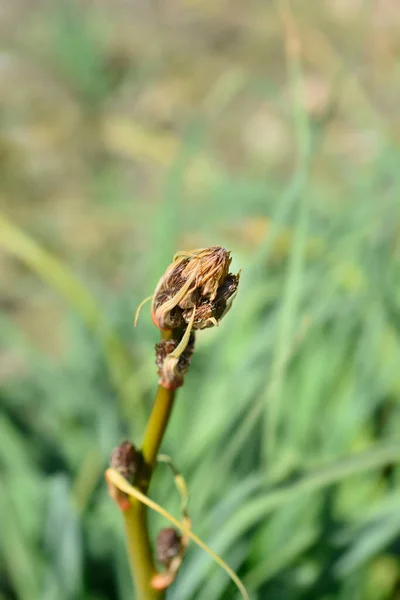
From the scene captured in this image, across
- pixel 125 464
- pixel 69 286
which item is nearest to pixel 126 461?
pixel 125 464

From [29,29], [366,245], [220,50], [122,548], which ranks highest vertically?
[29,29]

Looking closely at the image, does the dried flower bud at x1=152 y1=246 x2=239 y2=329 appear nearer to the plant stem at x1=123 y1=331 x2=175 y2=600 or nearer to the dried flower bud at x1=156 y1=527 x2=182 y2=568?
the plant stem at x1=123 y1=331 x2=175 y2=600

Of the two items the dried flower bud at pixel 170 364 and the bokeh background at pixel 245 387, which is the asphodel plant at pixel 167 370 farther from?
the bokeh background at pixel 245 387

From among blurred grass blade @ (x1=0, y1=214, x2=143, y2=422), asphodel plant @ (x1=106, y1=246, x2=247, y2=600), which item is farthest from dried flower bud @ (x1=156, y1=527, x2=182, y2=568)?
blurred grass blade @ (x1=0, y1=214, x2=143, y2=422)

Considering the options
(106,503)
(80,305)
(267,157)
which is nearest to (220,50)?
(267,157)

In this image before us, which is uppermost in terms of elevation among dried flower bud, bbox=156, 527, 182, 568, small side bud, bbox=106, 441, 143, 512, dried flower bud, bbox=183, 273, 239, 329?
dried flower bud, bbox=183, 273, 239, 329

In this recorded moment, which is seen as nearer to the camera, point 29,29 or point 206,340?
point 206,340

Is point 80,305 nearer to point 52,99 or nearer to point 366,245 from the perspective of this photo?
point 366,245
